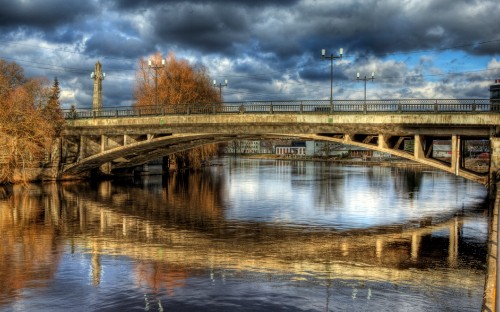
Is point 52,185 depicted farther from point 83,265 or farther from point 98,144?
point 83,265

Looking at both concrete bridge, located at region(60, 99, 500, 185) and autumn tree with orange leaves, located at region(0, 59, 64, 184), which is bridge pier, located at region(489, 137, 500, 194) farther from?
autumn tree with orange leaves, located at region(0, 59, 64, 184)

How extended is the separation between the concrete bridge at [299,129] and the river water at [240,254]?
4490 mm

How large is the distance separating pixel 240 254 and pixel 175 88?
4962cm

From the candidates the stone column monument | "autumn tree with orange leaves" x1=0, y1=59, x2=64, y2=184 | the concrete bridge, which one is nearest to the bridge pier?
the concrete bridge

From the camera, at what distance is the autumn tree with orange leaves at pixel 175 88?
65.9 metres

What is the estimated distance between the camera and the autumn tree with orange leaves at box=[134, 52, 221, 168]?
6588cm

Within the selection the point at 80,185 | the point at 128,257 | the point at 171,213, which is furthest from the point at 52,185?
the point at 128,257

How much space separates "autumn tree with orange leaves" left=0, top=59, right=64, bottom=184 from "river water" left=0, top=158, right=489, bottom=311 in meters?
6.31

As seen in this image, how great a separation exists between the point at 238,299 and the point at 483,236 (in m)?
15.7

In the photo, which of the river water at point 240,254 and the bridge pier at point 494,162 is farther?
the bridge pier at point 494,162

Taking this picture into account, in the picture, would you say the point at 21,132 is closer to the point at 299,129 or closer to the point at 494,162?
the point at 299,129

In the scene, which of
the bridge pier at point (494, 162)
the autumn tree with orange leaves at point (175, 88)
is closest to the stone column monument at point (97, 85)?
the autumn tree with orange leaves at point (175, 88)

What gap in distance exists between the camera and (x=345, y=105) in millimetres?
37969

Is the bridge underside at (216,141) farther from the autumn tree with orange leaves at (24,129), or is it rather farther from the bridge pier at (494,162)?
the autumn tree with orange leaves at (24,129)
